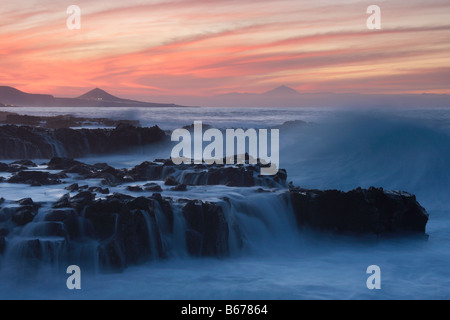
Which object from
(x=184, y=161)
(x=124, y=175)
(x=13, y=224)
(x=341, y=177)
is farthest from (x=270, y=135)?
(x=13, y=224)

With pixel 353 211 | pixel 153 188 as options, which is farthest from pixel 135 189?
pixel 353 211

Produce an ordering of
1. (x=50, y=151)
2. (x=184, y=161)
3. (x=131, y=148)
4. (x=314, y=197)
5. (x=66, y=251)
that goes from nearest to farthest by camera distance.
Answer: (x=66, y=251) → (x=314, y=197) → (x=184, y=161) → (x=50, y=151) → (x=131, y=148)

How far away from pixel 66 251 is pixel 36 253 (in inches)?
23.7

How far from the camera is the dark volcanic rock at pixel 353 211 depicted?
14.5 metres

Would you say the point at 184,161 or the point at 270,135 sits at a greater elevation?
the point at 270,135

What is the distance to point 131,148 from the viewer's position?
98.9ft

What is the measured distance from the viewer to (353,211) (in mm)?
14508

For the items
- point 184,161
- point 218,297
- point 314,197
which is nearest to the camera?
point 218,297

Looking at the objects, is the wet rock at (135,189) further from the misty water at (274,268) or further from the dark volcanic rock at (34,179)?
the dark volcanic rock at (34,179)

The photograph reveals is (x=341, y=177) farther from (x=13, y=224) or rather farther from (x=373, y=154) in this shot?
(x=13, y=224)

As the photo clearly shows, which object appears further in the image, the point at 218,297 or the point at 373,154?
the point at 373,154

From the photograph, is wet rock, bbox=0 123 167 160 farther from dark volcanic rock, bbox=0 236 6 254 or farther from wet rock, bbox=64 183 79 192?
dark volcanic rock, bbox=0 236 6 254


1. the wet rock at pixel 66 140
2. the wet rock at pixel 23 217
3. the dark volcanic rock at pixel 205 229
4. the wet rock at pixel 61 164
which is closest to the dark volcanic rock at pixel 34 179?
the wet rock at pixel 61 164
